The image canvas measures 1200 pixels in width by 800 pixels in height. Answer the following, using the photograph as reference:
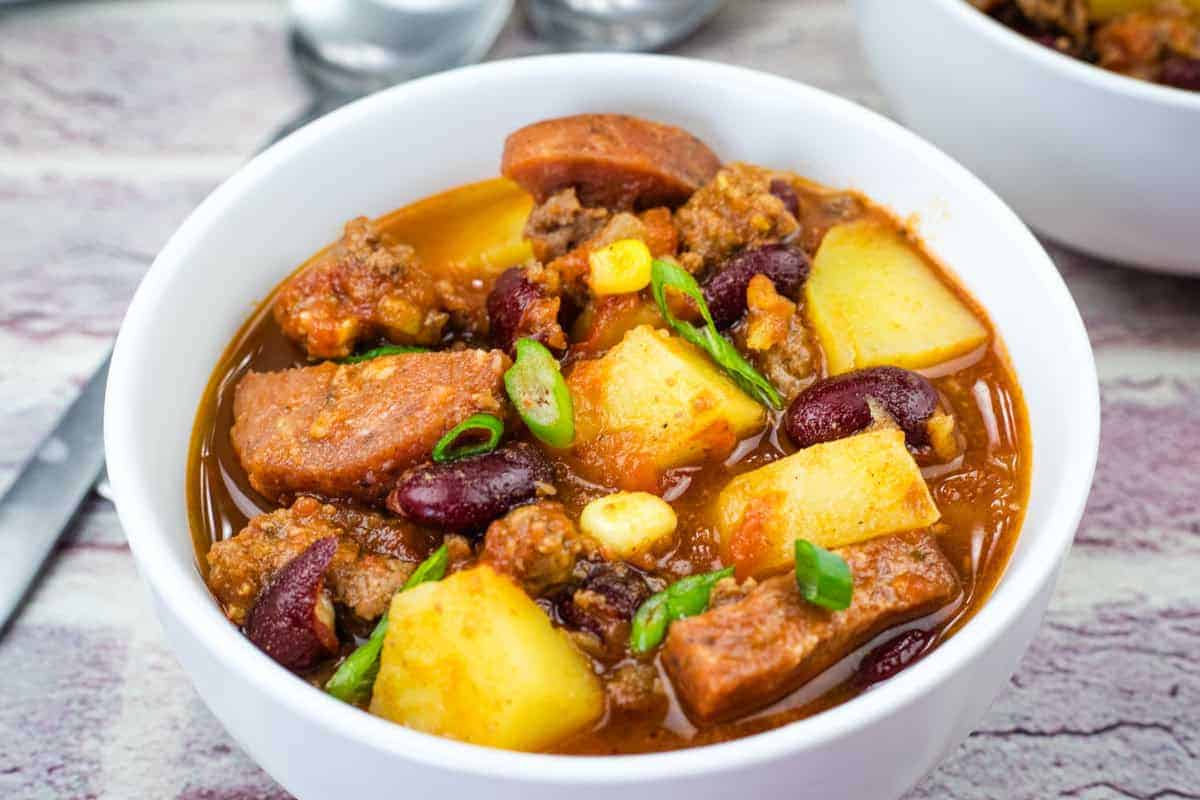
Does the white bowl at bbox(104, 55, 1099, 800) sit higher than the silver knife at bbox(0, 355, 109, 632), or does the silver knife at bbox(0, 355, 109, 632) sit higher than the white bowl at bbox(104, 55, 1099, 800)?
the white bowl at bbox(104, 55, 1099, 800)

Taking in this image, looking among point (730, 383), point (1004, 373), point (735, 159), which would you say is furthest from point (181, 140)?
point (1004, 373)

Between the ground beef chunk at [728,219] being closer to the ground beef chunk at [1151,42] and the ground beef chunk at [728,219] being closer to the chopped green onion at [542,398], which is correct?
the chopped green onion at [542,398]

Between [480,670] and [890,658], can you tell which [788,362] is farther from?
[480,670]

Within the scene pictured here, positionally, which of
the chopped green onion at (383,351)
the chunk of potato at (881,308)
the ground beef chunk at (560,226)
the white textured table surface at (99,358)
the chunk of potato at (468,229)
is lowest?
the white textured table surface at (99,358)

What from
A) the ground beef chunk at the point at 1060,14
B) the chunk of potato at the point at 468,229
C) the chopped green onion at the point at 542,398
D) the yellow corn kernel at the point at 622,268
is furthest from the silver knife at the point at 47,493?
the ground beef chunk at the point at 1060,14

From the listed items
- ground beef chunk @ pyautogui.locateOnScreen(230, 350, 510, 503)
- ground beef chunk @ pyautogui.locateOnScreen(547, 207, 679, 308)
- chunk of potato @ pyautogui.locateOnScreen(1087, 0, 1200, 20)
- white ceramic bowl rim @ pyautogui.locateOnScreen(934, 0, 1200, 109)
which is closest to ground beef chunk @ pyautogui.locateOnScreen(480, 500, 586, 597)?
ground beef chunk @ pyautogui.locateOnScreen(230, 350, 510, 503)

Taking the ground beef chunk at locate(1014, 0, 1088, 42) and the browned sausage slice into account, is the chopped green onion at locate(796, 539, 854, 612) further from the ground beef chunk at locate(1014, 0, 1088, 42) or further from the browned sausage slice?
the ground beef chunk at locate(1014, 0, 1088, 42)
